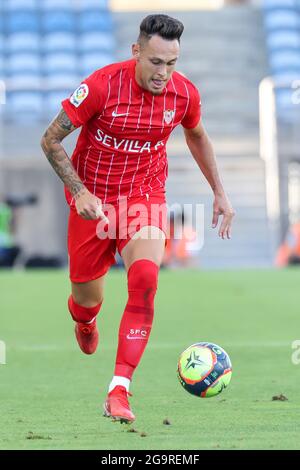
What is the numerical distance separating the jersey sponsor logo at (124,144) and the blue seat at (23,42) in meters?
23.2

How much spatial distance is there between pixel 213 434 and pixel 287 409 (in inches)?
34.7

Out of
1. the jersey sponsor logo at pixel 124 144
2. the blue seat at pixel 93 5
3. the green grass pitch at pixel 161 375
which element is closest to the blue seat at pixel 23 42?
the blue seat at pixel 93 5

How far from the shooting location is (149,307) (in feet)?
19.1

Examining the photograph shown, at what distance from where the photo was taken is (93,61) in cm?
2833

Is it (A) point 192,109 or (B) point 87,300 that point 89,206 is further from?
(B) point 87,300

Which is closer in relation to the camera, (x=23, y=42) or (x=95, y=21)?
(x=23, y=42)

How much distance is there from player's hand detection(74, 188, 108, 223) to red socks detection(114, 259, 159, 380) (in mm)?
307

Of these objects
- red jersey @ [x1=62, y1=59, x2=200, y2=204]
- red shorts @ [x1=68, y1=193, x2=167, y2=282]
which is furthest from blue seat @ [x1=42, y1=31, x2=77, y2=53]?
red jersey @ [x1=62, y1=59, x2=200, y2=204]

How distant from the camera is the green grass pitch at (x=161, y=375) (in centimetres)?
500

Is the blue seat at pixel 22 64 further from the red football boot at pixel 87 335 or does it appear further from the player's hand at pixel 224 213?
the player's hand at pixel 224 213

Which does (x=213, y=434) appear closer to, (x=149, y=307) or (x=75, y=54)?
(x=149, y=307)

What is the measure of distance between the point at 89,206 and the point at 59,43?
24.0 m

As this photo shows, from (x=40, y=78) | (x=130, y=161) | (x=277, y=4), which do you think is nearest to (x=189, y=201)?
(x=40, y=78)

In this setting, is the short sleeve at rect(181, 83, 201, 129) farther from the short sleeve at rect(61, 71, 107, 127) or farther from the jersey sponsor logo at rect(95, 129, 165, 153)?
the short sleeve at rect(61, 71, 107, 127)
